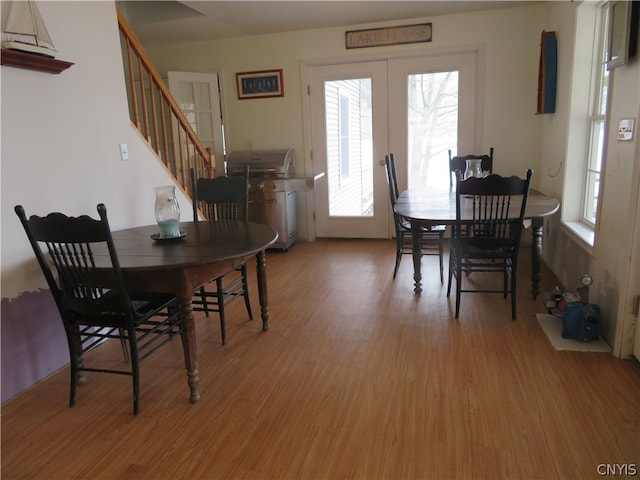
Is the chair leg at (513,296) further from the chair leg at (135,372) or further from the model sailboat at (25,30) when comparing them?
the model sailboat at (25,30)

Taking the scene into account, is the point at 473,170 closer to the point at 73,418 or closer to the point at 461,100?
the point at 461,100

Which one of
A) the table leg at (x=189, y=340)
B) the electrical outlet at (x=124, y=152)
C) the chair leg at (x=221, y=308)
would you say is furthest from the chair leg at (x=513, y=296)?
the electrical outlet at (x=124, y=152)

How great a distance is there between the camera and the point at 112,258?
1829mm

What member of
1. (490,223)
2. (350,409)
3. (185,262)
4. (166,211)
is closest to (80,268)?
(185,262)

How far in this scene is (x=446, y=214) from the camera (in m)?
2.98

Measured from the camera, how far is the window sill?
2824 mm

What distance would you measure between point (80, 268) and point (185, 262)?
1.47 feet

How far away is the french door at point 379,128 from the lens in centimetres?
467

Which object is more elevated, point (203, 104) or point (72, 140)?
point (203, 104)

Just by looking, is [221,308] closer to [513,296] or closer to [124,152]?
[124,152]

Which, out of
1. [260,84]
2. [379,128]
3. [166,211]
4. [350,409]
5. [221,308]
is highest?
[260,84]

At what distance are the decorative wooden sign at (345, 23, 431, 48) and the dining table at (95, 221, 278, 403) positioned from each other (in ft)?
10.3

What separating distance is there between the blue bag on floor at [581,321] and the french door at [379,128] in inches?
100

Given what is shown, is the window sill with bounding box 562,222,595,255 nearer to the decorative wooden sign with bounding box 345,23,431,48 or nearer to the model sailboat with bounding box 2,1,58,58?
the decorative wooden sign with bounding box 345,23,431,48
